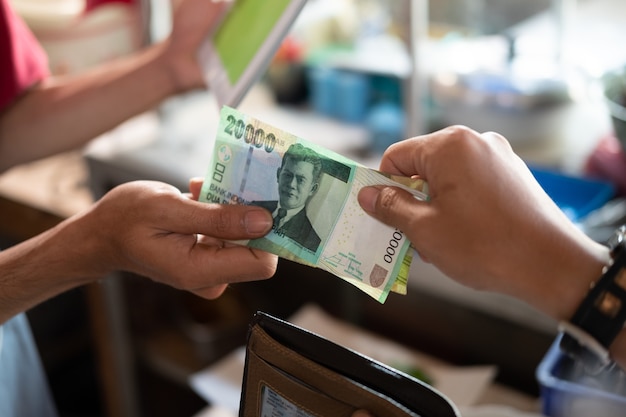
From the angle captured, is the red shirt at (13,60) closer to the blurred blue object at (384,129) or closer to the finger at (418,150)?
the blurred blue object at (384,129)

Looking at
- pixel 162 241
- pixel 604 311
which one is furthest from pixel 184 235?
pixel 604 311

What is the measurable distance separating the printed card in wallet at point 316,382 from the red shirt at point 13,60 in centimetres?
92

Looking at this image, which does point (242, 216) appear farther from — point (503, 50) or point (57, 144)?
point (503, 50)

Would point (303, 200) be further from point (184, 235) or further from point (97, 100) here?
point (97, 100)

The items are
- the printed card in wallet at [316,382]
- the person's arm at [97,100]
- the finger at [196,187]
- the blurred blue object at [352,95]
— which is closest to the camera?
the printed card in wallet at [316,382]

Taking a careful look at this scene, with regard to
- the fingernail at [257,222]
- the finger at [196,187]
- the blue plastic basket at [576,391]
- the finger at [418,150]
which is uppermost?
the finger at [418,150]

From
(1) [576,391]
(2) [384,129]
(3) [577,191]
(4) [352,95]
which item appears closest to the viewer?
(1) [576,391]

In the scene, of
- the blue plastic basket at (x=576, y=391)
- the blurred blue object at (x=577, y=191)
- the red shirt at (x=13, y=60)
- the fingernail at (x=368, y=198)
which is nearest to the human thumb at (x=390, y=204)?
the fingernail at (x=368, y=198)

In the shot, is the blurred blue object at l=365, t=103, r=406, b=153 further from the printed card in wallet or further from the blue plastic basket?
the printed card in wallet

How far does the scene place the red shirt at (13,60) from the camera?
1322 millimetres

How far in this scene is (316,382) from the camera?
62cm

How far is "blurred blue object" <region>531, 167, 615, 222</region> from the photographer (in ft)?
3.91

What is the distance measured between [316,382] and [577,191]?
0.77 metres

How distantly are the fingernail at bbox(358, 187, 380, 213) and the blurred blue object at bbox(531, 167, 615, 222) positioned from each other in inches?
22.7
